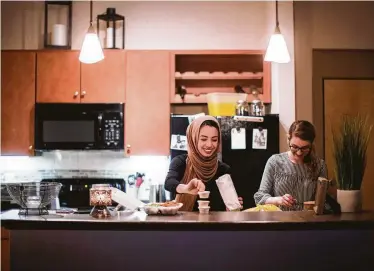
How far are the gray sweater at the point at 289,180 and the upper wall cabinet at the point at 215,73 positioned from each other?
58.6 inches

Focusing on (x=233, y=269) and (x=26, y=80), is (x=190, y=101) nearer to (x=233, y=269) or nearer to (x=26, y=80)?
(x=26, y=80)

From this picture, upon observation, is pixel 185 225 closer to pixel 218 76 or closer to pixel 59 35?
pixel 218 76

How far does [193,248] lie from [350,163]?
0.88 m

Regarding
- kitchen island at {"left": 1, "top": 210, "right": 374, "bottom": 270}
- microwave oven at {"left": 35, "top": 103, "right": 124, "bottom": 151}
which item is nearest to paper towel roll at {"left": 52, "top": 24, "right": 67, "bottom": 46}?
microwave oven at {"left": 35, "top": 103, "right": 124, "bottom": 151}

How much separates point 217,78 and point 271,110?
0.57 m

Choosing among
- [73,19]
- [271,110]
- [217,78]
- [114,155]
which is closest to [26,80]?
[73,19]

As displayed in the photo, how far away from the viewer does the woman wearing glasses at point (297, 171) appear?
316 cm

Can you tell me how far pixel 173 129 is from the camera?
4.35 m

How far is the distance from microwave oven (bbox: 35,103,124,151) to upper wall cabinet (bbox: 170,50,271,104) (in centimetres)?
61

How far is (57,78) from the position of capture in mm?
4562

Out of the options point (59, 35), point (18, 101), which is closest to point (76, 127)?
point (18, 101)

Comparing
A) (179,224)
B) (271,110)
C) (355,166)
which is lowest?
(179,224)

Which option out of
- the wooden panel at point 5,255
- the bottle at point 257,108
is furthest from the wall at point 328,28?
the wooden panel at point 5,255

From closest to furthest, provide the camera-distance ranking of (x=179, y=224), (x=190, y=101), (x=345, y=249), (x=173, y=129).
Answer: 1. (x=179, y=224)
2. (x=345, y=249)
3. (x=173, y=129)
4. (x=190, y=101)
